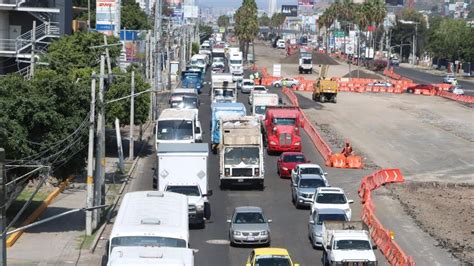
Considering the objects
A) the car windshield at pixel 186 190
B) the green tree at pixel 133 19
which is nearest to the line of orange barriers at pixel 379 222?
the car windshield at pixel 186 190

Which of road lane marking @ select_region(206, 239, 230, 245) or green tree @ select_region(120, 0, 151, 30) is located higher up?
green tree @ select_region(120, 0, 151, 30)

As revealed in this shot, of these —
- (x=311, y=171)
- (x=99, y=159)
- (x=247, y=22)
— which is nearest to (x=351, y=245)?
(x=99, y=159)

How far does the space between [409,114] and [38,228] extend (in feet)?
204

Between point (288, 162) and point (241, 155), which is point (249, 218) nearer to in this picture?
point (241, 155)

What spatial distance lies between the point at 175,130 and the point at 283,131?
8.51m

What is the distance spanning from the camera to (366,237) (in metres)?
36.1

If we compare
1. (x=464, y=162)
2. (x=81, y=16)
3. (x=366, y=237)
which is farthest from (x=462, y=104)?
(x=366, y=237)

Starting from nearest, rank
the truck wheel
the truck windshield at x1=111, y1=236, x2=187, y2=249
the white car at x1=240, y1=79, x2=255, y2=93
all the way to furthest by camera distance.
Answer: the truck windshield at x1=111, y1=236, x2=187, y2=249 → the truck wheel → the white car at x1=240, y1=79, x2=255, y2=93

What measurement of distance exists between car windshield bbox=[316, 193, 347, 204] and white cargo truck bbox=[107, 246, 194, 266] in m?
17.5

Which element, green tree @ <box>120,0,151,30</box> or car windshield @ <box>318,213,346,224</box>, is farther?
green tree @ <box>120,0,151,30</box>

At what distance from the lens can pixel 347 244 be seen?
35.5m

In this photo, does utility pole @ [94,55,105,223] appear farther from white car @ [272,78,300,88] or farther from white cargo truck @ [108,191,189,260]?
white car @ [272,78,300,88]

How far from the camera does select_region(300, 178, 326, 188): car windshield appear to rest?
1897 inches

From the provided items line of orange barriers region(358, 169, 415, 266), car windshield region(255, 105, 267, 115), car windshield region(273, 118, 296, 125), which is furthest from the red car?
car windshield region(255, 105, 267, 115)
